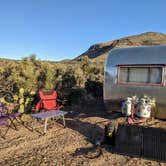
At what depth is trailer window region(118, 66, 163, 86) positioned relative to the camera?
23.7 feet

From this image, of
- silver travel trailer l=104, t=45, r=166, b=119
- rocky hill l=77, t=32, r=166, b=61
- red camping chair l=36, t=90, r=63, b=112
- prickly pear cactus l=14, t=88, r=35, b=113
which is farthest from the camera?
rocky hill l=77, t=32, r=166, b=61

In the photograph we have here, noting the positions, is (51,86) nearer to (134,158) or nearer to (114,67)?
(114,67)

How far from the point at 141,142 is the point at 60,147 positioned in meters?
1.90

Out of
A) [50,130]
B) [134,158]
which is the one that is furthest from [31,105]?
[134,158]

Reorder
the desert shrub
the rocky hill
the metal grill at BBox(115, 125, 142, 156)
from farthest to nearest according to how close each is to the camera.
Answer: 1. the rocky hill
2. the desert shrub
3. the metal grill at BBox(115, 125, 142, 156)

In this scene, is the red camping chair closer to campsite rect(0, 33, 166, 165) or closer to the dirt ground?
campsite rect(0, 33, 166, 165)

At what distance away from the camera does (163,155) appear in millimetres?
4734

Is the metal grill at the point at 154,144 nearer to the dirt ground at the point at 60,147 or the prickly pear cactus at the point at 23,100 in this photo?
the dirt ground at the point at 60,147

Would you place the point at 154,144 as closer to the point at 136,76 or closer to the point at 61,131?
the point at 61,131

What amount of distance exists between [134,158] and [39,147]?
87.6 inches

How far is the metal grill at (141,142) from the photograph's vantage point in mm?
4814

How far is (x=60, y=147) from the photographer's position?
559 centimetres

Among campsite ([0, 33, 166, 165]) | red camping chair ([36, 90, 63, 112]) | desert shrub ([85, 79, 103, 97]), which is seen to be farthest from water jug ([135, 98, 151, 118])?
desert shrub ([85, 79, 103, 97])

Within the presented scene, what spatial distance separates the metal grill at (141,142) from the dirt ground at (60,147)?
0.47 ft
